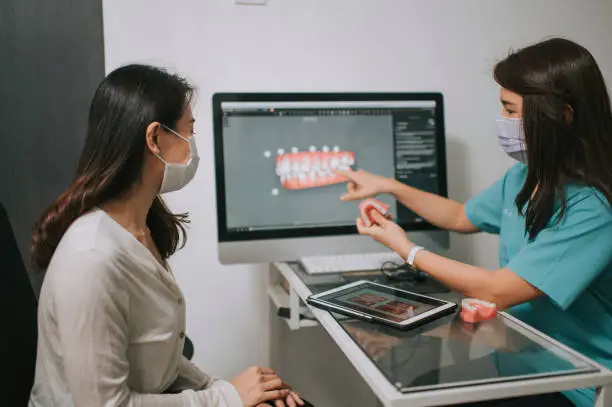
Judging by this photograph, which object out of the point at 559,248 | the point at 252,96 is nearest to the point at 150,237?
the point at 252,96

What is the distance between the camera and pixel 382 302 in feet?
4.20

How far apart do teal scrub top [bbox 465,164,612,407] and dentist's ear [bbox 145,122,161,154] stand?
81 cm

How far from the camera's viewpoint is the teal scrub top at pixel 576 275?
1159mm

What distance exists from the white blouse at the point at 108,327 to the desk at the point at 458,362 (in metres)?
0.29

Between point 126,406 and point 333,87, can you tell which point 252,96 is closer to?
point 333,87

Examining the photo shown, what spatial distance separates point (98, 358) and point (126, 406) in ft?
0.35

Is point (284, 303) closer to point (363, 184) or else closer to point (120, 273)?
point (363, 184)

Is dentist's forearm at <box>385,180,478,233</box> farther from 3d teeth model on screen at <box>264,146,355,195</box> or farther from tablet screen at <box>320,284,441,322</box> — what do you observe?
tablet screen at <box>320,284,441,322</box>

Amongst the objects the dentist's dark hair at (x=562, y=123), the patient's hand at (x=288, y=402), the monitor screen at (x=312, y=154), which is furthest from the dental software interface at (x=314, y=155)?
the patient's hand at (x=288, y=402)

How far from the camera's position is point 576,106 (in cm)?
123

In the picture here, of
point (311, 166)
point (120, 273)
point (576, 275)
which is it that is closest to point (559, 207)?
point (576, 275)

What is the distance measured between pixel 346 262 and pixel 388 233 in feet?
0.93

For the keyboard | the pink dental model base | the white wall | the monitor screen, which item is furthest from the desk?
the white wall

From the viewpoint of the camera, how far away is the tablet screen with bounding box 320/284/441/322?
120 centimetres
